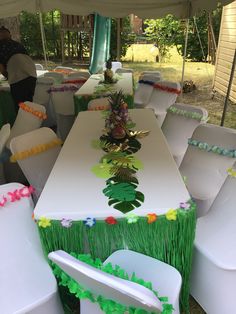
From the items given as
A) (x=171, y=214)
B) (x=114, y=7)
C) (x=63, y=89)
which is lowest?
(x=63, y=89)

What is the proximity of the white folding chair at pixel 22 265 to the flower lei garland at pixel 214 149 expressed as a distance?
1.17 metres

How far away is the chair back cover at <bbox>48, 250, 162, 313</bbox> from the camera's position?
85 cm

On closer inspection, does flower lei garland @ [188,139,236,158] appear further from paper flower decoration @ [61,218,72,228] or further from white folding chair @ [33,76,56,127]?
white folding chair @ [33,76,56,127]

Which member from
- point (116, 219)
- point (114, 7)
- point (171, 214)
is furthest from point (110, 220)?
point (114, 7)

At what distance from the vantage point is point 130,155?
5.94 feet

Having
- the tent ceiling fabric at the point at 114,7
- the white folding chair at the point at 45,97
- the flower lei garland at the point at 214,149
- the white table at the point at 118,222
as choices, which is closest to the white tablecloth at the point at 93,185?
the white table at the point at 118,222

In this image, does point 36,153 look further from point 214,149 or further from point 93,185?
point 214,149

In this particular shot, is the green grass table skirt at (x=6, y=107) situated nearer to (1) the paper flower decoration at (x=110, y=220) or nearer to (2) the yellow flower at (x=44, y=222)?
(2) the yellow flower at (x=44, y=222)

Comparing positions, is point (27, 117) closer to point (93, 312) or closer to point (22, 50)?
point (22, 50)

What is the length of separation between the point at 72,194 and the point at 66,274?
38cm

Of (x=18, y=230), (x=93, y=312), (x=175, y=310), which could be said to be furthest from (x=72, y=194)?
(x=175, y=310)

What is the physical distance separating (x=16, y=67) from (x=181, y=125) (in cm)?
234

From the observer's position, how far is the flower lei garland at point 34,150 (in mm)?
1970

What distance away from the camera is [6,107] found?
451cm
